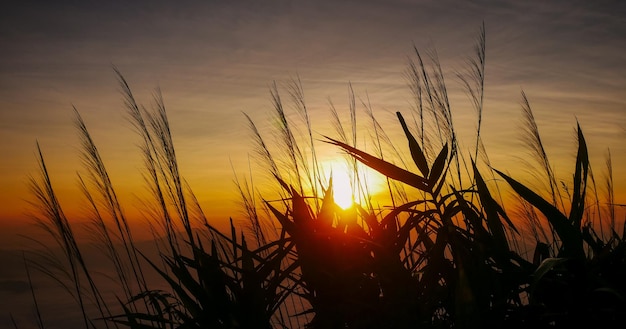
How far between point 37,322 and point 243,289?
6.04ft

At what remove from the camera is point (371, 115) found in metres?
2.91

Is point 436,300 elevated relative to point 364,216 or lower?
lower

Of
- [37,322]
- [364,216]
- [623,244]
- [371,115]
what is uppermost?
[371,115]

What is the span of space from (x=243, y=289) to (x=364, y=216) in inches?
10.0

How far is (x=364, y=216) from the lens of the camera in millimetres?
895

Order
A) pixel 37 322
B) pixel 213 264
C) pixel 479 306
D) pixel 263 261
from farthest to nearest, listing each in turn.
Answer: pixel 37 322 < pixel 213 264 < pixel 263 261 < pixel 479 306

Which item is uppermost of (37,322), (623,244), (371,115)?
(371,115)

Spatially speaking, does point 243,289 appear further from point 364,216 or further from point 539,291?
point 539,291

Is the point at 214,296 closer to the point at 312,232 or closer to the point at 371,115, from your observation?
the point at 312,232

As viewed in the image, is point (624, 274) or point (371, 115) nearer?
point (624, 274)

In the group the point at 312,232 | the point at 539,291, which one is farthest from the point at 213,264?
the point at 539,291

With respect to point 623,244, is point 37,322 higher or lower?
lower

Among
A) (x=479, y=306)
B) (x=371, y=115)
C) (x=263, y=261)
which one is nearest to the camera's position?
(x=479, y=306)

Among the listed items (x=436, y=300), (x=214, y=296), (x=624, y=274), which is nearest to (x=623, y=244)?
(x=624, y=274)
